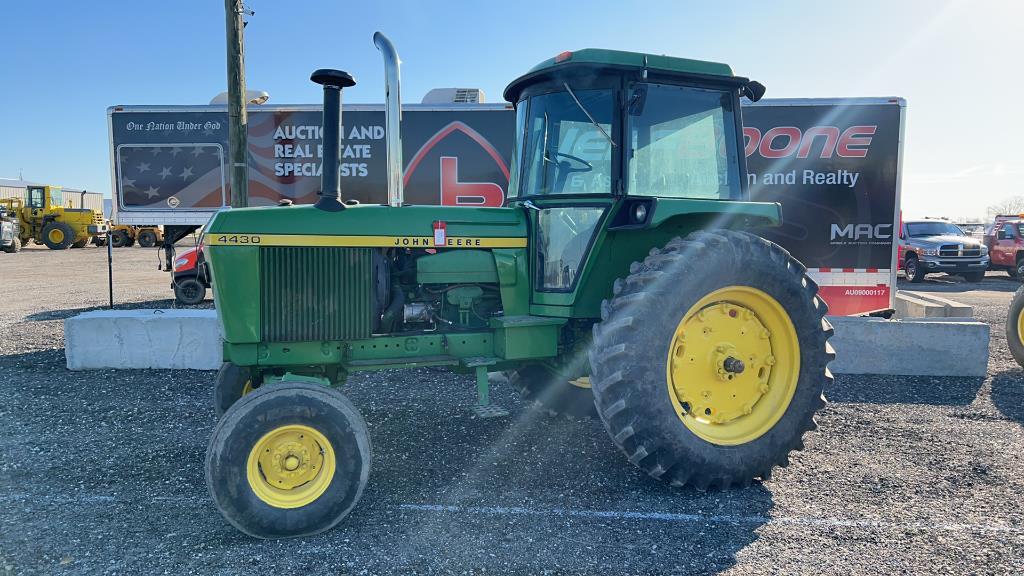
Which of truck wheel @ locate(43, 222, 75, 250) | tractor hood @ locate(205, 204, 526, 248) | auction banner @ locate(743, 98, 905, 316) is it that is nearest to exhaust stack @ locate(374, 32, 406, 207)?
tractor hood @ locate(205, 204, 526, 248)

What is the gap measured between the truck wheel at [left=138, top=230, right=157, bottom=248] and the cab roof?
97.7 feet

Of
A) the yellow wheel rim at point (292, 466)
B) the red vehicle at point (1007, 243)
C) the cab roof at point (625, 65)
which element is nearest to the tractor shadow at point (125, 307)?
the yellow wheel rim at point (292, 466)

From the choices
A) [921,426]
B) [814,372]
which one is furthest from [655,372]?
[921,426]

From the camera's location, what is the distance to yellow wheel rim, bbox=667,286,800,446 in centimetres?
361

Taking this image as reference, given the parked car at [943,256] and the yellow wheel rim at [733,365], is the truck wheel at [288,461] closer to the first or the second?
the yellow wheel rim at [733,365]

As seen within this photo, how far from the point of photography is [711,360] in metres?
3.67

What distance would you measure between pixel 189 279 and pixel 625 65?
9128mm

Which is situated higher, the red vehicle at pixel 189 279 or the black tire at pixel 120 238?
the black tire at pixel 120 238

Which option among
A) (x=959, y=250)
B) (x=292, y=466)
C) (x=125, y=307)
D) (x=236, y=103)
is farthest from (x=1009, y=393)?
(x=959, y=250)

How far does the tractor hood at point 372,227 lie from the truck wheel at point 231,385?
40.1 inches

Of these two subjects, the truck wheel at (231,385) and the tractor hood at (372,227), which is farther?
the truck wheel at (231,385)

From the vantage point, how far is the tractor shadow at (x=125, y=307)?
953 centimetres

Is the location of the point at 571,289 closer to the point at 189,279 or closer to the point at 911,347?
the point at 911,347

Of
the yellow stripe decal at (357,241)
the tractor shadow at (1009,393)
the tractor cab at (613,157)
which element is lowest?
the tractor shadow at (1009,393)
